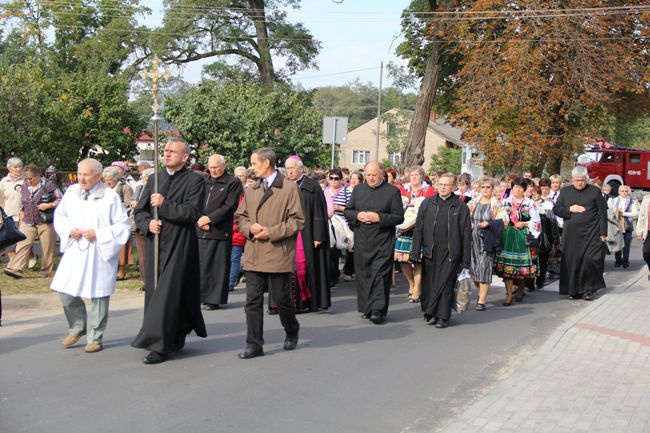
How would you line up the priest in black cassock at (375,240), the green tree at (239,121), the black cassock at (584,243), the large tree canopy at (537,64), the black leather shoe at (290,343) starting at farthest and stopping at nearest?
1. the large tree canopy at (537,64)
2. the green tree at (239,121)
3. the black cassock at (584,243)
4. the priest in black cassock at (375,240)
5. the black leather shoe at (290,343)

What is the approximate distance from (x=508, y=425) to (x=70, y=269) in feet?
13.4

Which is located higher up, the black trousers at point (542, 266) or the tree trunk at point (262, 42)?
the tree trunk at point (262, 42)

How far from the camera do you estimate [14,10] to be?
4216cm

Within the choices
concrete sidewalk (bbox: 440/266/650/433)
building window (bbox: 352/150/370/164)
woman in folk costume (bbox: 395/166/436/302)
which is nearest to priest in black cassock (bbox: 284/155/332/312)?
woman in folk costume (bbox: 395/166/436/302)

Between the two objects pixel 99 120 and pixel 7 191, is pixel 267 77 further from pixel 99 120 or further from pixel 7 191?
pixel 7 191

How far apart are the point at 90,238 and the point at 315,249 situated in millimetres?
3670

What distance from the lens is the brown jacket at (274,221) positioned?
764cm

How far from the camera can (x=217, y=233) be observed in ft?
35.1

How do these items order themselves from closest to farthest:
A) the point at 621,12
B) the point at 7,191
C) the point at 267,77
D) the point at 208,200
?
the point at 208,200 → the point at 7,191 → the point at 621,12 → the point at 267,77

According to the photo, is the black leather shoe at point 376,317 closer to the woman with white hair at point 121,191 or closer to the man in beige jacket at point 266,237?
the man in beige jacket at point 266,237

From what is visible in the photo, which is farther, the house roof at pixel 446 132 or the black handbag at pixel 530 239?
the house roof at pixel 446 132

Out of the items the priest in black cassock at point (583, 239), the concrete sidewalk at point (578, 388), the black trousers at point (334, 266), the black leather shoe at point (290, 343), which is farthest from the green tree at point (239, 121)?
the black leather shoe at point (290, 343)

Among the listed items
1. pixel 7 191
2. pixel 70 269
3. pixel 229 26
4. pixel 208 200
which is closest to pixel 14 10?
pixel 229 26

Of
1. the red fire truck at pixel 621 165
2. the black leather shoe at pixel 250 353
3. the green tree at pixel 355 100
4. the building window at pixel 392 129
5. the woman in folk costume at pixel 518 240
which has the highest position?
the green tree at pixel 355 100
